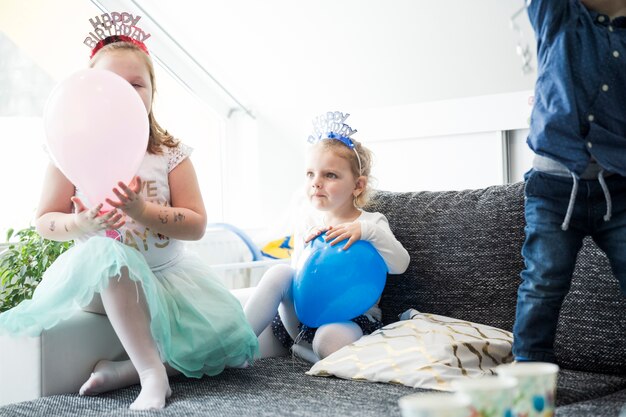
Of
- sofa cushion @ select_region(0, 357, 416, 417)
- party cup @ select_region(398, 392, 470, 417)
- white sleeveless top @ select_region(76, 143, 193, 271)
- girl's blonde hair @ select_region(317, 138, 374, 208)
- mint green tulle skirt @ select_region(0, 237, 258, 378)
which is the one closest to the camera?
party cup @ select_region(398, 392, 470, 417)

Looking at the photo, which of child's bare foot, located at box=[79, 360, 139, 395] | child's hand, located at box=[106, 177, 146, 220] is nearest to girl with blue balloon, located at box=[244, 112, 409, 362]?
child's bare foot, located at box=[79, 360, 139, 395]

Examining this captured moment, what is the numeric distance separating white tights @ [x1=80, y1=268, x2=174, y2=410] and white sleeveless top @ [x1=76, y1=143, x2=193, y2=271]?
0.55 ft

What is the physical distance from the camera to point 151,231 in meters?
1.86

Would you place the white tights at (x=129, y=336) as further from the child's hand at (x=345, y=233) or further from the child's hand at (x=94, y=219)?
the child's hand at (x=345, y=233)

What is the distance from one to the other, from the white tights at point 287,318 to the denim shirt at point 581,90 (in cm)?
67

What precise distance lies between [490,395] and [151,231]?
3.60 feet

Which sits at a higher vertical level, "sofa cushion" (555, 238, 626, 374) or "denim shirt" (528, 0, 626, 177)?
"denim shirt" (528, 0, 626, 177)

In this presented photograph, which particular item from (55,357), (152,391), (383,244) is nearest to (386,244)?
(383,244)

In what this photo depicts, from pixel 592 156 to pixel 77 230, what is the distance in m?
1.11

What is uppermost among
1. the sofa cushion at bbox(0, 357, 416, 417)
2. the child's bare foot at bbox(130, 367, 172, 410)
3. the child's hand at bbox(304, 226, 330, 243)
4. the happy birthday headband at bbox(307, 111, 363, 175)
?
the happy birthday headband at bbox(307, 111, 363, 175)

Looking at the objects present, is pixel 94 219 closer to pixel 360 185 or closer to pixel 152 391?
pixel 152 391

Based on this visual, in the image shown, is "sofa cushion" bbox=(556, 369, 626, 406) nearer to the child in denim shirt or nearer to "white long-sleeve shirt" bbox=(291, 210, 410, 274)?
the child in denim shirt

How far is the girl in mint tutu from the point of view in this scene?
5.44ft

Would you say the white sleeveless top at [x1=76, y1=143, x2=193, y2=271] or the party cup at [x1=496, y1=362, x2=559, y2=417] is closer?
the party cup at [x1=496, y1=362, x2=559, y2=417]
